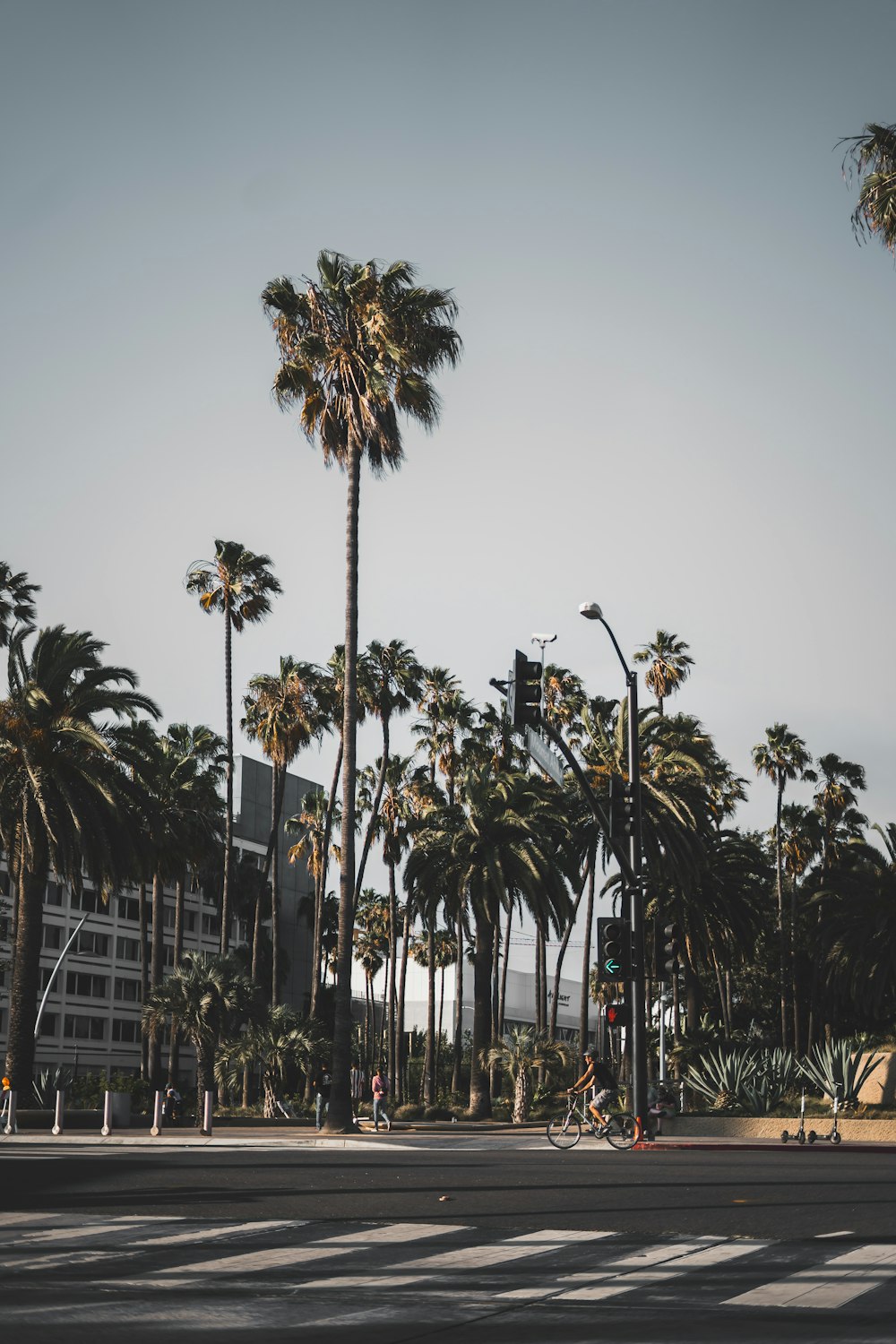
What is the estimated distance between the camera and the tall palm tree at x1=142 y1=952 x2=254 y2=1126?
144 feet

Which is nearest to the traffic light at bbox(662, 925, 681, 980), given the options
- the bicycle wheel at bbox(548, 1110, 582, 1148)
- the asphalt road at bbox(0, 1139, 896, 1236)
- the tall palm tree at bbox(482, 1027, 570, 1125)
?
the bicycle wheel at bbox(548, 1110, 582, 1148)

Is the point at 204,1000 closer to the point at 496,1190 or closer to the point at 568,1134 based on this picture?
the point at 568,1134

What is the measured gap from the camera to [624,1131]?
23500 millimetres

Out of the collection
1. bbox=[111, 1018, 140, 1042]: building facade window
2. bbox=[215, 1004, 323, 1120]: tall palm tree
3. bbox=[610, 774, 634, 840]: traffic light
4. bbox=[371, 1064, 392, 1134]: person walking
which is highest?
bbox=[610, 774, 634, 840]: traffic light

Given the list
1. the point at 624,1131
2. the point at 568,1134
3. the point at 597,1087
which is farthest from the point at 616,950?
the point at 568,1134

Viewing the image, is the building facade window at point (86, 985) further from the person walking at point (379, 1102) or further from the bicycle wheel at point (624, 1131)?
the bicycle wheel at point (624, 1131)

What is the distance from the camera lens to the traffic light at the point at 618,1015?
24288 mm

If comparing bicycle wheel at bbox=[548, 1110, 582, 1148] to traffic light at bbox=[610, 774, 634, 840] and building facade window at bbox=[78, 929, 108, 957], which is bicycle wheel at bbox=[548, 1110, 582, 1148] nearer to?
traffic light at bbox=[610, 774, 634, 840]

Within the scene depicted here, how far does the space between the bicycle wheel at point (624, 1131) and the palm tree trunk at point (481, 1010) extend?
2269cm

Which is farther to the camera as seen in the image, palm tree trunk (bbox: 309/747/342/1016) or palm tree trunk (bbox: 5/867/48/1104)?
palm tree trunk (bbox: 309/747/342/1016)

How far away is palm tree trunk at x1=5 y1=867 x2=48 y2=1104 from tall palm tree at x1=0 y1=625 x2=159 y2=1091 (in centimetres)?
3

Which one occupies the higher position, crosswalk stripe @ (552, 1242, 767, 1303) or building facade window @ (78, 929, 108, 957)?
building facade window @ (78, 929, 108, 957)

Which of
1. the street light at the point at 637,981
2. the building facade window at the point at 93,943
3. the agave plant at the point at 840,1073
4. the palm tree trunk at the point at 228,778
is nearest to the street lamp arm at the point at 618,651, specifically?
the street light at the point at 637,981

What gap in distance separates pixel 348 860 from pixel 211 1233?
22.8 metres
